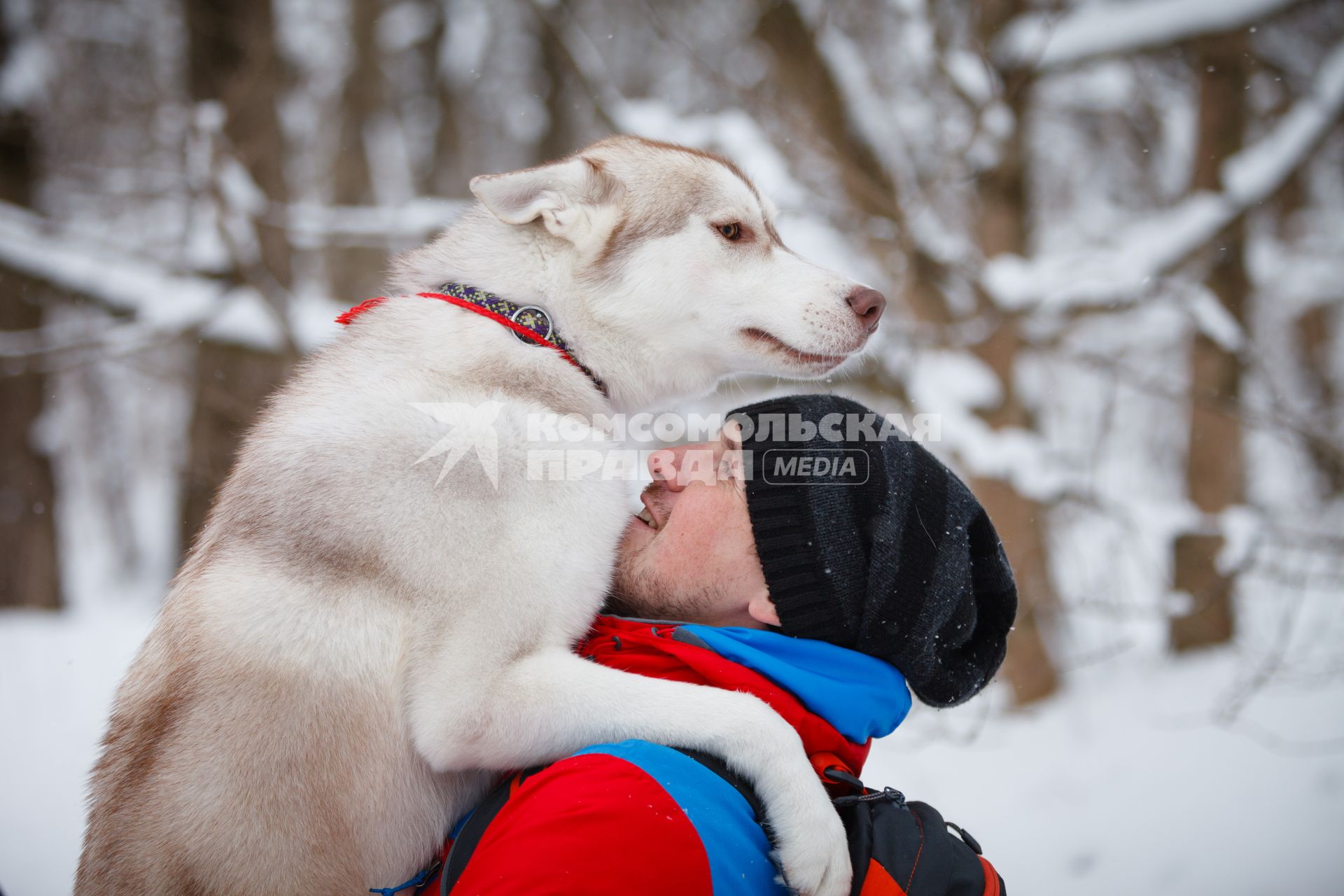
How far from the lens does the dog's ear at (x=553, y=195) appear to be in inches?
89.3

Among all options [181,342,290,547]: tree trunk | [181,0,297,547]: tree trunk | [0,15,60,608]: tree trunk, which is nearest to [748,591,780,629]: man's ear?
[181,342,290,547]: tree trunk

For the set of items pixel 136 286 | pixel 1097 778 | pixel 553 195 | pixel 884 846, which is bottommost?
Result: pixel 1097 778

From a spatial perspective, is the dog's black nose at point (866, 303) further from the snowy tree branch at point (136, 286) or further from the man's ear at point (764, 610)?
the snowy tree branch at point (136, 286)

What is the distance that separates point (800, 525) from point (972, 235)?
5.12m

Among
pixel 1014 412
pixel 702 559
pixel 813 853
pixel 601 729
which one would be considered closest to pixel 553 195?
pixel 702 559

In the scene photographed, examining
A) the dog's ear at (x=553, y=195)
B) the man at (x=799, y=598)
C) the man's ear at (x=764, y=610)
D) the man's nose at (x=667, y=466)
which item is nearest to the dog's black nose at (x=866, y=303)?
the man at (x=799, y=598)

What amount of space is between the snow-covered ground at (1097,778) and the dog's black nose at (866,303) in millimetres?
3062

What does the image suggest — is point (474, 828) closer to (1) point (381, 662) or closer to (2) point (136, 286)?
(1) point (381, 662)

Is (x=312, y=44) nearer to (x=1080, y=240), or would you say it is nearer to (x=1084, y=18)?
(x=1084, y=18)

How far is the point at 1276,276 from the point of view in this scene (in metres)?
8.07

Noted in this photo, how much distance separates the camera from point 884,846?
1.71m

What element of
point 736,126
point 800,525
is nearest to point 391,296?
point 800,525

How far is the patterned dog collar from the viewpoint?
7.13ft

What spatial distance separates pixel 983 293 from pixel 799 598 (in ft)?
13.6
